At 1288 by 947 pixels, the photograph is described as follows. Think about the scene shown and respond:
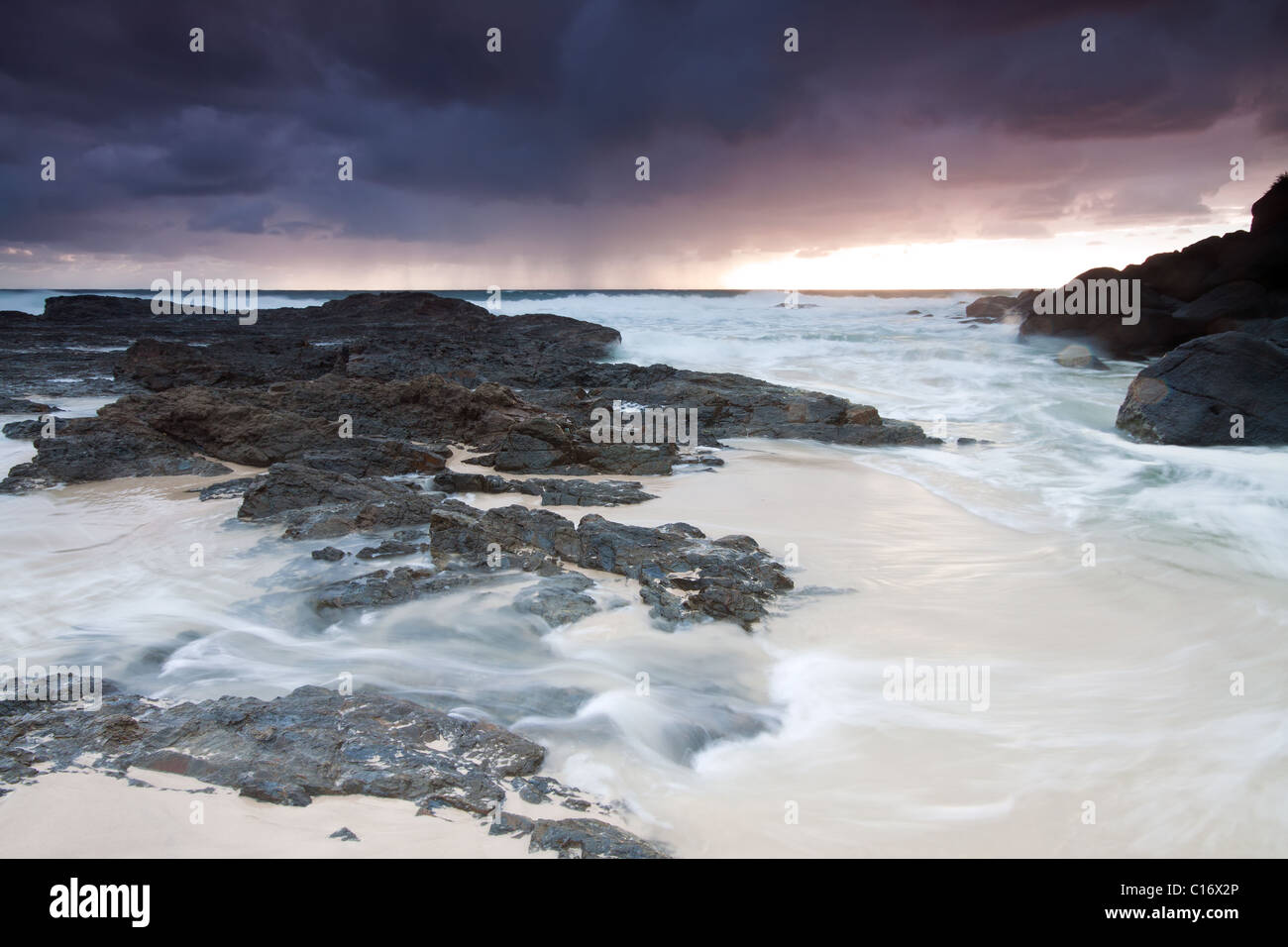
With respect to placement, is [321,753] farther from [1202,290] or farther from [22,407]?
[1202,290]

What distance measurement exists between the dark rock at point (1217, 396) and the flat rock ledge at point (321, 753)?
38.6ft

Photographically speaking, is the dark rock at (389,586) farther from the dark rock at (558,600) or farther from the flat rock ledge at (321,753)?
the flat rock ledge at (321,753)

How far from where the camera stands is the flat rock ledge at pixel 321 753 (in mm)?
2930

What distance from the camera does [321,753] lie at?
10.5 ft

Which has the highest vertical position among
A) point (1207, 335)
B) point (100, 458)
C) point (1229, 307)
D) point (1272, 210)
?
point (1272, 210)

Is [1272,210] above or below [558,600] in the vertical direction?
above

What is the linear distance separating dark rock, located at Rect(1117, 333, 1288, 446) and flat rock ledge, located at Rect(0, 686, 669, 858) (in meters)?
11.8

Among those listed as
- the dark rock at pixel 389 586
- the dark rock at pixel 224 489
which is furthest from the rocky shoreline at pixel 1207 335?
the dark rock at pixel 224 489

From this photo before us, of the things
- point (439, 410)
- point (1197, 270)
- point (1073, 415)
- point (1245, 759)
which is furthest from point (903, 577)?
point (1197, 270)

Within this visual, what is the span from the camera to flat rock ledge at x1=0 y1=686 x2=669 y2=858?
2.93 metres

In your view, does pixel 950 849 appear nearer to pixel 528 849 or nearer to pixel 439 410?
pixel 528 849

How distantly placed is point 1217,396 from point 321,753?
13047 millimetres

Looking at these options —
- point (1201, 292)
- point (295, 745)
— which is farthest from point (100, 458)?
point (1201, 292)
